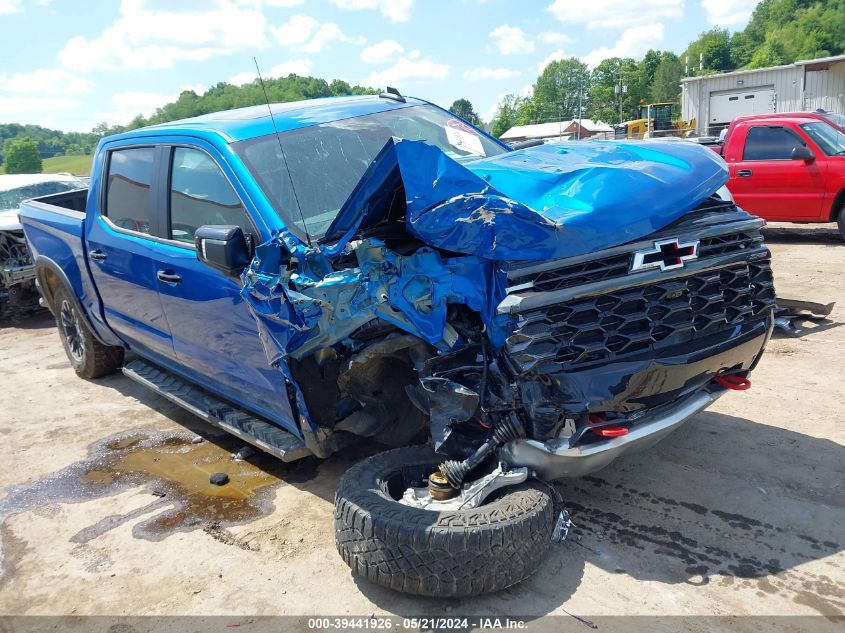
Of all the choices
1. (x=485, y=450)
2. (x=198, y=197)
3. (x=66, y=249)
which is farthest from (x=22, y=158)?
(x=485, y=450)

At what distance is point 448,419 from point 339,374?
592 mm

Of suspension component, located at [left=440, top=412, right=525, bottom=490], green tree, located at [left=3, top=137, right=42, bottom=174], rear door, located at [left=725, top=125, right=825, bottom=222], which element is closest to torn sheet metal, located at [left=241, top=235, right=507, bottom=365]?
suspension component, located at [left=440, top=412, right=525, bottom=490]

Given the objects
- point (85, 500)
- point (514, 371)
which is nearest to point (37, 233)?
point (85, 500)

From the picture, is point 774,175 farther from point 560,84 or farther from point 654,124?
point 560,84

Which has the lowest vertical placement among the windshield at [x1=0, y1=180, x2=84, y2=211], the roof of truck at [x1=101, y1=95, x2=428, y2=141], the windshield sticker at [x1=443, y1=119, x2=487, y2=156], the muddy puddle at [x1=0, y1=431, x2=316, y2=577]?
the muddy puddle at [x1=0, y1=431, x2=316, y2=577]

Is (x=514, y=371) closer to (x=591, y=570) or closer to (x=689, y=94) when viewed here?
(x=591, y=570)

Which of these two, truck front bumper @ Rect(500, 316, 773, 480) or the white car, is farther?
the white car

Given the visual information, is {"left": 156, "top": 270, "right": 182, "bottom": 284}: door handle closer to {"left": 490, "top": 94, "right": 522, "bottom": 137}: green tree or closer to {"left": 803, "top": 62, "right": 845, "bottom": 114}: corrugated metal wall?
{"left": 803, "top": 62, "right": 845, "bottom": 114}: corrugated metal wall

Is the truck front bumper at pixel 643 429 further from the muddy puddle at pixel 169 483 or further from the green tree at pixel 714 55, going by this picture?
the green tree at pixel 714 55

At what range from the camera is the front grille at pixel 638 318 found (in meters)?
2.67

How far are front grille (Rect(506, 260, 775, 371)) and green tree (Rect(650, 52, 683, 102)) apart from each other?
340ft

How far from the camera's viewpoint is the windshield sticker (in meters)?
4.39

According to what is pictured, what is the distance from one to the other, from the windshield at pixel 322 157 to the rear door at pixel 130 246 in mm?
965

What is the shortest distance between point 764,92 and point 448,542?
3008 centimetres
